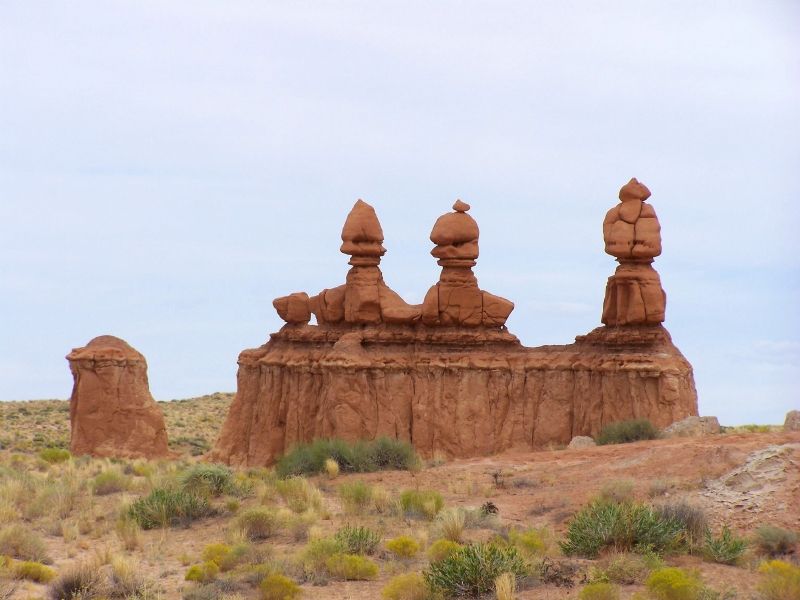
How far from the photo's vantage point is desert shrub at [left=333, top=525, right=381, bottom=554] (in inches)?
787

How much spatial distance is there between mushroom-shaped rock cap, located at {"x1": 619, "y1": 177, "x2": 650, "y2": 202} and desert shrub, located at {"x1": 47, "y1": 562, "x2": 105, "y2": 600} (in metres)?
22.7

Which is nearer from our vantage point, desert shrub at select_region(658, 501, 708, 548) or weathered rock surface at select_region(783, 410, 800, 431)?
desert shrub at select_region(658, 501, 708, 548)

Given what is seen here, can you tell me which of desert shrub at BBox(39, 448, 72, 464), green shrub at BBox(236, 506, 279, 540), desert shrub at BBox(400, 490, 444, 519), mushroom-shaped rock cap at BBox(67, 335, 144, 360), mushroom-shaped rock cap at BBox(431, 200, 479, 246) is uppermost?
mushroom-shaped rock cap at BBox(431, 200, 479, 246)

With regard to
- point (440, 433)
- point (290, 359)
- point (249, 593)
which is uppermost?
point (290, 359)

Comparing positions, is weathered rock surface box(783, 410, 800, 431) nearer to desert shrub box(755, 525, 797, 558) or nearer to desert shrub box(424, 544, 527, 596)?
desert shrub box(755, 525, 797, 558)

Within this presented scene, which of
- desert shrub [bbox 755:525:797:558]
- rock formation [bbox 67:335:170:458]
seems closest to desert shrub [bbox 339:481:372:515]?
desert shrub [bbox 755:525:797:558]

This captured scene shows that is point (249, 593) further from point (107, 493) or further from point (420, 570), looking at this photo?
point (107, 493)

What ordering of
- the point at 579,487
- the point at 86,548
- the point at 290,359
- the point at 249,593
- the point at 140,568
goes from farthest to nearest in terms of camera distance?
the point at 290,359 < the point at 579,487 < the point at 86,548 < the point at 140,568 < the point at 249,593

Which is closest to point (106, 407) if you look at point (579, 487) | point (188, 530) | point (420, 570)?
point (188, 530)

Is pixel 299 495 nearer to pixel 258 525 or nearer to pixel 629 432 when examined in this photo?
pixel 258 525

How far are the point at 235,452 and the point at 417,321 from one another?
29.3ft

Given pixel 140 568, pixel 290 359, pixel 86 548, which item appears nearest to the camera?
pixel 140 568

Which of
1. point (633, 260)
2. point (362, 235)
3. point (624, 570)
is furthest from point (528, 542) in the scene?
point (362, 235)

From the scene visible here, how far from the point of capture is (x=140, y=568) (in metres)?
20.0
